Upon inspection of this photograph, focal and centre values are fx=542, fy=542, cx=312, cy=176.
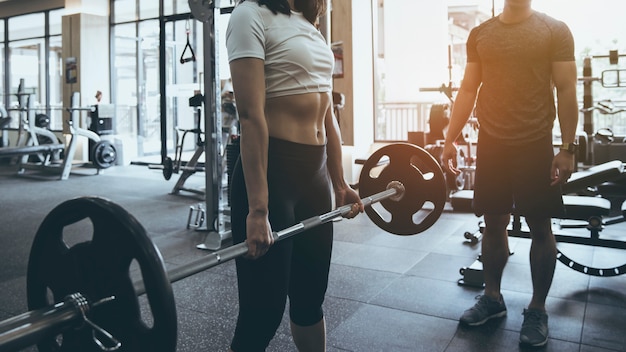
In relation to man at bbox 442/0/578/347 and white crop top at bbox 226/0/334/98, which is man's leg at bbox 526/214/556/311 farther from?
white crop top at bbox 226/0/334/98

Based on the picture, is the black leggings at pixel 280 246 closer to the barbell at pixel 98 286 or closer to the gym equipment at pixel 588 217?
the barbell at pixel 98 286

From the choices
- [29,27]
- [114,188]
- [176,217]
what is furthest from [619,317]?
[29,27]

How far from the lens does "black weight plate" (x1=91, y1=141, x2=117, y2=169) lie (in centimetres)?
679

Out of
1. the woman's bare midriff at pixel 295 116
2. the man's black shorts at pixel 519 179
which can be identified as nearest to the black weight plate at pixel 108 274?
the woman's bare midriff at pixel 295 116

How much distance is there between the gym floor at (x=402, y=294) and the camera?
1.94 meters

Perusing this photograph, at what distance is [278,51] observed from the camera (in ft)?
3.50

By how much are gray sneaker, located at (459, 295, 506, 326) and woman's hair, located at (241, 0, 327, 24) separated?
1340mm

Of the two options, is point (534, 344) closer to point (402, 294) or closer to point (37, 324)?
point (402, 294)

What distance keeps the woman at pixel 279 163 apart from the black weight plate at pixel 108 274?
0.84 ft

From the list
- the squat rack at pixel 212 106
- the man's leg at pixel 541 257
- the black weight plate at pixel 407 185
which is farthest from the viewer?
the squat rack at pixel 212 106

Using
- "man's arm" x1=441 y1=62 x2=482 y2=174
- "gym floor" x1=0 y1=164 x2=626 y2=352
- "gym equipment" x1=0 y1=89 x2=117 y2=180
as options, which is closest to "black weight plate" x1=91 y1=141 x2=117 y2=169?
"gym equipment" x1=0 y1=89 x2=117 y2=180

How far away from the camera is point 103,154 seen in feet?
22.6

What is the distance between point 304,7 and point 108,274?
68cm

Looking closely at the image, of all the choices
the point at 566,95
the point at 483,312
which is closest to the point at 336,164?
the point at 566,95
